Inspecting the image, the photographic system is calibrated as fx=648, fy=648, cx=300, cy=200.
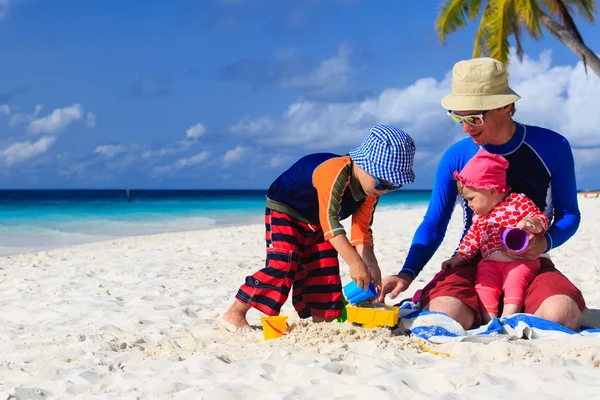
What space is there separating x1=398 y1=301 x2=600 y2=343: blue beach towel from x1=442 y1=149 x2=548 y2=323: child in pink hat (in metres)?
0.16

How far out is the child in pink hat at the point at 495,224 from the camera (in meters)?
3.45

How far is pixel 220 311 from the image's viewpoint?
15.3ft

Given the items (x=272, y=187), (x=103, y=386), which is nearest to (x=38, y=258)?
(x=272, y=187)

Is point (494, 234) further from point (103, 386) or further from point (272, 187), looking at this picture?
point (103, 386)

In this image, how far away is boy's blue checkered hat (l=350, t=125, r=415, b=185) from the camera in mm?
3330

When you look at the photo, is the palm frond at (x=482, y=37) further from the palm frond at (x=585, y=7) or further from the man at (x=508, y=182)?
the man at (x=508, y=182)

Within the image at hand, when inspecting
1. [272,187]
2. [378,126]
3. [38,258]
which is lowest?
[38,258]

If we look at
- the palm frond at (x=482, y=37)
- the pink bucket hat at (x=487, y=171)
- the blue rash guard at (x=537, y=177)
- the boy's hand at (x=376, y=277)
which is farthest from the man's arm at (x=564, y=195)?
the palm frond at (x=482, y=37)

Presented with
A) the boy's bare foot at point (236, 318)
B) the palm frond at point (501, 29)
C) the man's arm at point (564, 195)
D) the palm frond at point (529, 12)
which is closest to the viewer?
the man's arm at point (564, 195)

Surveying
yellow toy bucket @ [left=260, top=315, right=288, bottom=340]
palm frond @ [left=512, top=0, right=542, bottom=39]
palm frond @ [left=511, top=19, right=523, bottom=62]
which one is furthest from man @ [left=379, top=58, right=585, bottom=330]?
palm frond @ [left=511, top=19, right=523, bottom=62]

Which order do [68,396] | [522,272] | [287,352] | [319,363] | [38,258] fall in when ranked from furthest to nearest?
[38,258] → [522,272] → [287,352] → [319,363] → [68,396]

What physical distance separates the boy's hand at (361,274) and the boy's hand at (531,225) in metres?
0.83

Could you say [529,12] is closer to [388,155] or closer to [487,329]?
[388,155]

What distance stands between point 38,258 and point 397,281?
25.7 feet
